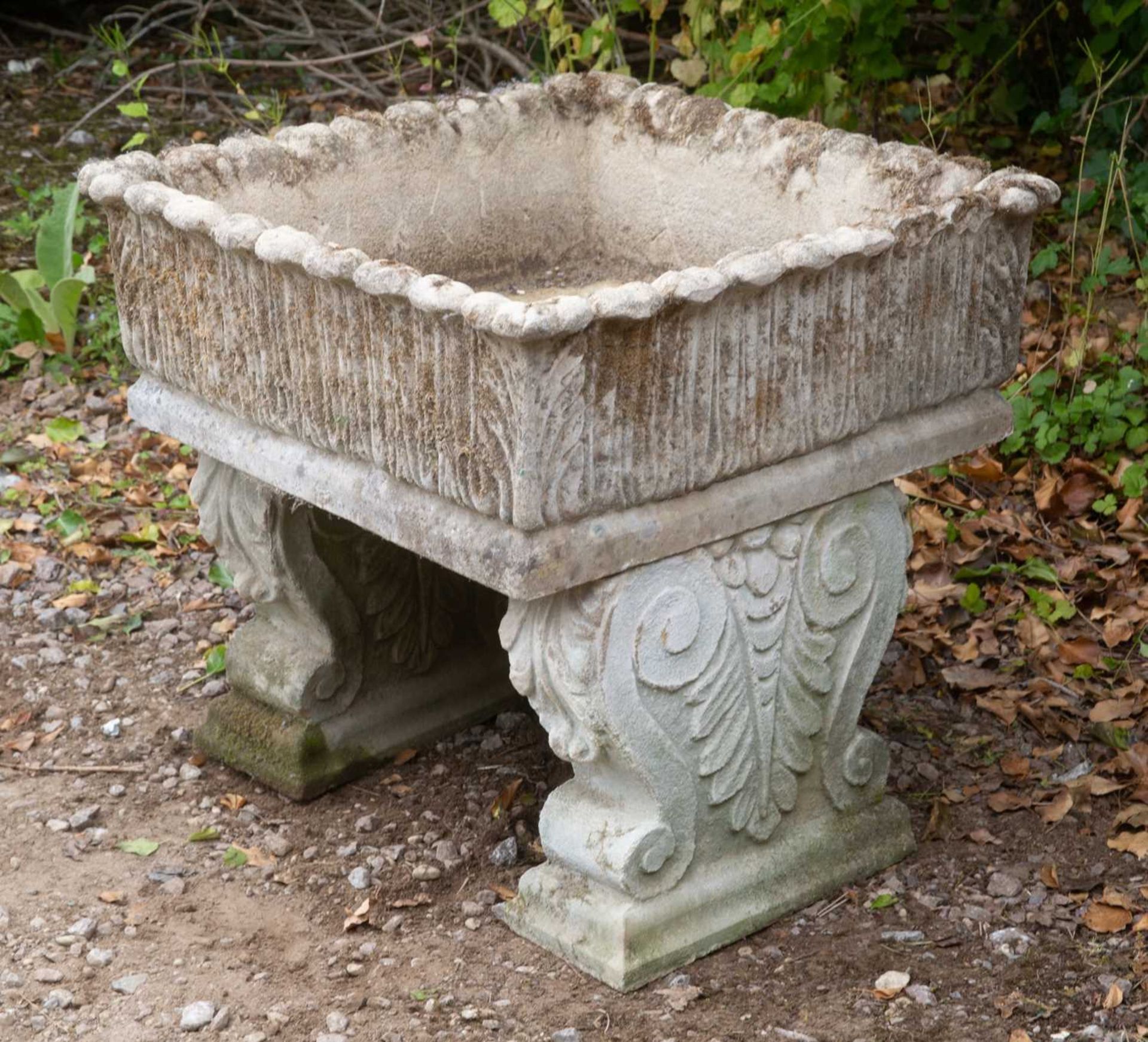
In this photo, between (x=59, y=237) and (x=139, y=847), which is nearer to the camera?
(x=139, y=847)

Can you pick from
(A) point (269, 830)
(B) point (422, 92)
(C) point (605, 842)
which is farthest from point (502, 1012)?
(B) point (422, 92)

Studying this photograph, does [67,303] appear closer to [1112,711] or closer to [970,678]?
[970,678]

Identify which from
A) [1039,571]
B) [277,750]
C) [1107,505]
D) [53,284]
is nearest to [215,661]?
[277,750]

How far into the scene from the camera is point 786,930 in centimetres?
289

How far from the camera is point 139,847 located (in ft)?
10.3

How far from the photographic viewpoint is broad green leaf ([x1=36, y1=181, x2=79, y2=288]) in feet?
16.0

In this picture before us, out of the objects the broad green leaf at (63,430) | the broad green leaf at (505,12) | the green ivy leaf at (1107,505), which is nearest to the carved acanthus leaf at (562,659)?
the green ivy leaf at (1107,505)

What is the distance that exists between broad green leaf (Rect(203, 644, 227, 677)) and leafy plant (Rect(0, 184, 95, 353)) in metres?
1.56

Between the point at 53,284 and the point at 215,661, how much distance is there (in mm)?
1687

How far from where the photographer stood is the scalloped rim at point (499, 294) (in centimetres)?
229

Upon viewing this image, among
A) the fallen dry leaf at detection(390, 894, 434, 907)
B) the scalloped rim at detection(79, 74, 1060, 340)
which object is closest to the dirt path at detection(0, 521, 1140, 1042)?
the fallen dry leaf at detection(390, 894, 434, 907)

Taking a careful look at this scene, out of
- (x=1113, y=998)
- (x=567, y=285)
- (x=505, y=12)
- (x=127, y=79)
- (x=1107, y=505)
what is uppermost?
(x=505, y=12)

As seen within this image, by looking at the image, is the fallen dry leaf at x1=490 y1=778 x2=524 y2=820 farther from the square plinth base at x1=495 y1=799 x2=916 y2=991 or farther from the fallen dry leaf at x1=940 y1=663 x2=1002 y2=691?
the fallen dry leaf at x1=940 y1=663 x2=1002 y2=691

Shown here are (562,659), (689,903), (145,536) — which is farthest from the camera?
(145,536)
